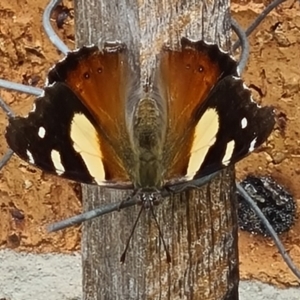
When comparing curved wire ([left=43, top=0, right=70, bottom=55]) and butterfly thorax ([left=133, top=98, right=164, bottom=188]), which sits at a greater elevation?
curved wire ([left=43, top=0, right=70, bottom=55])

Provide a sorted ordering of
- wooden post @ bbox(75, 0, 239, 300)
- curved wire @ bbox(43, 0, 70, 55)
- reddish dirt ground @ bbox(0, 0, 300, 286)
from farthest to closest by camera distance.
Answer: reddish dirt ground @ bbox(0, 0, 300, 286)
curved wire @ bbox(43, 0, 70, 55)
wooden post @ bbox(75, 0, 239, 300)

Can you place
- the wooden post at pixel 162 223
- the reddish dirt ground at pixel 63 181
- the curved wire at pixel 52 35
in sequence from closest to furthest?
the wooden post at pixel 162 223, the curved wire at pixel 52 35, the reddish dirt ground at pixel 63 181

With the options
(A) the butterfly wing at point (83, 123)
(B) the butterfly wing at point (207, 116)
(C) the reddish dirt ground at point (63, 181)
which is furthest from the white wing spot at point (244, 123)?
(C) the reddish dirt ground at point (63, 181)

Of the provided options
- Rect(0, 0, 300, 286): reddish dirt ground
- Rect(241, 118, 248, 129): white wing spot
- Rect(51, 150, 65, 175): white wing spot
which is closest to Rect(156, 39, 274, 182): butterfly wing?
Rect(241, 118, 248, 129): white wing spot

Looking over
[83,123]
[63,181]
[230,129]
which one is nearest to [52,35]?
[83,123]


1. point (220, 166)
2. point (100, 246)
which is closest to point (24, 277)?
point (100, 246)

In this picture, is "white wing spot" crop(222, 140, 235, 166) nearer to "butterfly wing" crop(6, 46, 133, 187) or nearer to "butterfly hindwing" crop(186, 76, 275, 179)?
"butterfly hindwing" crop(186, 76, 275, 179)

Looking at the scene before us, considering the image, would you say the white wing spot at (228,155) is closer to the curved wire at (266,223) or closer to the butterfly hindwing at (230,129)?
the butterfly hindwing at (230,129)

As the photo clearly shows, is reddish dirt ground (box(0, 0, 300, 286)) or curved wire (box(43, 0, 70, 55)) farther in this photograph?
reddish dirt ground (box(0, 0, 300, 286))

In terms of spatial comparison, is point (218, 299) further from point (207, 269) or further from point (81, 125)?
point (81, 125)
